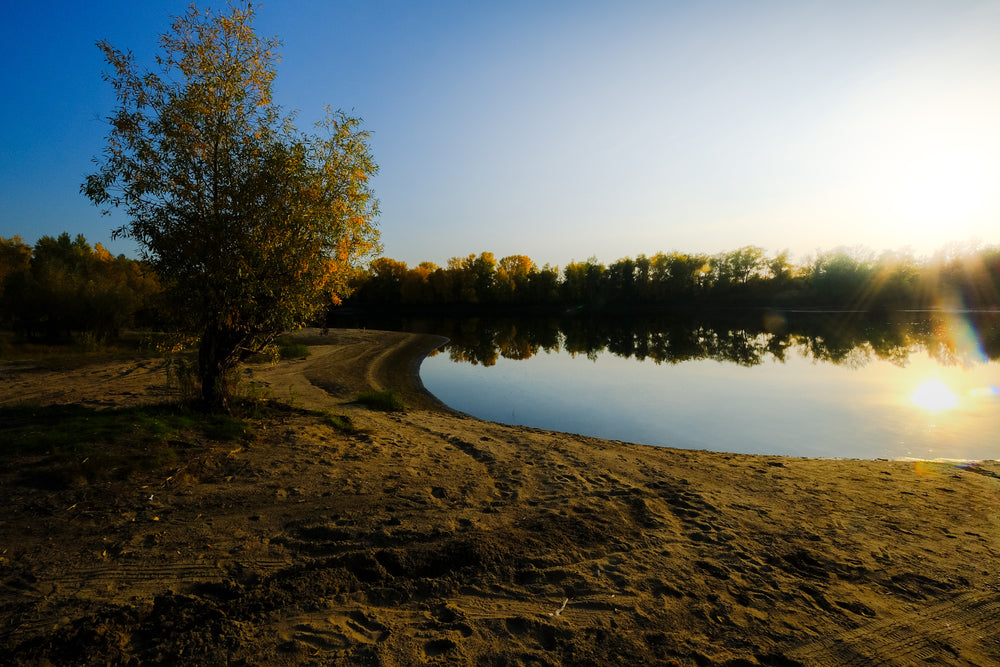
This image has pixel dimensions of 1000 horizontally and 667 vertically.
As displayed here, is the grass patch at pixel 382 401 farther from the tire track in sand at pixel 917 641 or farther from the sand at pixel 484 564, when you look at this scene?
the tire track in sand at pixel 917 641

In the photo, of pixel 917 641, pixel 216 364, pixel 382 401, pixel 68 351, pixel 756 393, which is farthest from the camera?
pixel 68 351

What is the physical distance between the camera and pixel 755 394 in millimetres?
22594

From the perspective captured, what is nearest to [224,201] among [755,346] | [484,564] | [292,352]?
[484,564]

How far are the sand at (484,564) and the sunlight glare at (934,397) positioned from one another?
1193cm

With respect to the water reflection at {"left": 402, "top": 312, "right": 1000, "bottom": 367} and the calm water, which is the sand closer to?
the calm water

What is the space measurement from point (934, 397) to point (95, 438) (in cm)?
3015

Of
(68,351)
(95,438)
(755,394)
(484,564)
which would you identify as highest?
(755,394)

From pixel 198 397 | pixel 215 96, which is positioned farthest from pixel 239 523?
pixel 215 96

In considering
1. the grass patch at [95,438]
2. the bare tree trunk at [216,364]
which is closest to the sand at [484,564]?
the grass patch at [95,438]

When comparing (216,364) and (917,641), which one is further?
(216,364)

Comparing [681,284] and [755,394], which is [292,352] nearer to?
[755,394]

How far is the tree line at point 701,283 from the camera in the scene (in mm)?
98562

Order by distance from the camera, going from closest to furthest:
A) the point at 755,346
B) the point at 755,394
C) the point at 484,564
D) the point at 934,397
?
the point at 484,564, the point at 934,397, the point at 755,394, the point at 755,346

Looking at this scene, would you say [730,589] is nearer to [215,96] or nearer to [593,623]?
[593,623]
